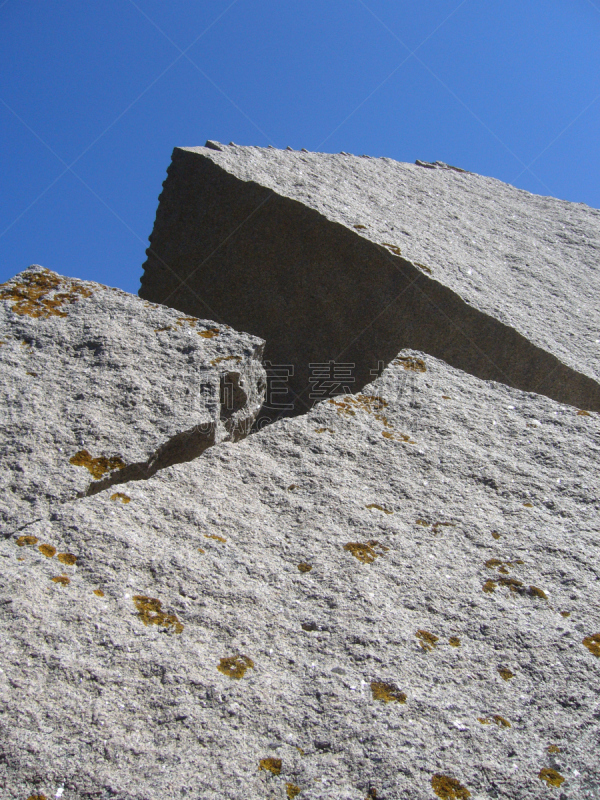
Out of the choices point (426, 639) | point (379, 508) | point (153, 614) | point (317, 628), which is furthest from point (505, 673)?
point (153, 614)

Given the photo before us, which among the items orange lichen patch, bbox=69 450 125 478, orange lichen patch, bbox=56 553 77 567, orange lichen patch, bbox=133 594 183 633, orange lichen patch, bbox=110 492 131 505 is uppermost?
orange lichen patch, bbox=69 450 125 478

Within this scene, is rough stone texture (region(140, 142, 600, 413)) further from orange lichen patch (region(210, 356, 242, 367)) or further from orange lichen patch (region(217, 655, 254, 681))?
orange lichen patch (region(217, 655, 254, 681))

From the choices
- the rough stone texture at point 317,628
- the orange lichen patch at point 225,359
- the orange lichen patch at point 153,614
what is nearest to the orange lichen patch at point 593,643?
the rough stone texture at point 317,628

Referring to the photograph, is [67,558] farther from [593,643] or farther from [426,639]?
[593,643]

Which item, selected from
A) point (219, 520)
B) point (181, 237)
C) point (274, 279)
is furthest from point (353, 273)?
point (219, 520)

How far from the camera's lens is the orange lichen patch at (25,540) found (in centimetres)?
138

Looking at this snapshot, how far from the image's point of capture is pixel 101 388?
188cm

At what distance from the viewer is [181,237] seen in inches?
130

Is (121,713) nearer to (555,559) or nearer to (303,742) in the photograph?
(303,742)

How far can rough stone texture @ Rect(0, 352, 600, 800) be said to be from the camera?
1043 millimetres

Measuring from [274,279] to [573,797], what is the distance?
→ 2.39 metres

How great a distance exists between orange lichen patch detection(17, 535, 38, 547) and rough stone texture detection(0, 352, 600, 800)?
10mm

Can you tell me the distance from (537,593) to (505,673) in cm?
26

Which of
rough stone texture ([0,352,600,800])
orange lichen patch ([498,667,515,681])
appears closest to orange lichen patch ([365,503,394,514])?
rough stone texture ([0,352,600,800])
